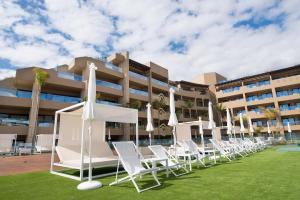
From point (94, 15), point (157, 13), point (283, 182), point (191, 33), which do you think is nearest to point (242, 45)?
point (191, 33)

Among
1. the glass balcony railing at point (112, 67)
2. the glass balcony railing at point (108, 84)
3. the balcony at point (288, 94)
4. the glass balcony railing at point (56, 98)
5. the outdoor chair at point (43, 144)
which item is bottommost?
the outdoor chair at point (43, 144)

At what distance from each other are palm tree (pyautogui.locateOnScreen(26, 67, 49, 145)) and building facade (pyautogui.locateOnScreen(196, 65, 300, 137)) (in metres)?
33.7

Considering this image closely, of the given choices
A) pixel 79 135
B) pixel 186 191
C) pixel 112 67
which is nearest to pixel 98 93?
pixel 112 67

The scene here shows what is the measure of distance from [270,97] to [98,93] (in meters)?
30.8

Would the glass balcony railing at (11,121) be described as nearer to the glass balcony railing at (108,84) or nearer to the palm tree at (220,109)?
the glass balcony railing at (108,84)

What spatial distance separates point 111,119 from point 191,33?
24.7 feet

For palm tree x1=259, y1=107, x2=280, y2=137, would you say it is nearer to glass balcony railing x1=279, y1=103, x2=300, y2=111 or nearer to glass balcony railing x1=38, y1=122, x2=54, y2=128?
glass balcony railing x1=279, y1=103, x2=300, y2=111

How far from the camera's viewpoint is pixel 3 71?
2727 centimetres

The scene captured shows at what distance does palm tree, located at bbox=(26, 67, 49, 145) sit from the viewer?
20.9 meters

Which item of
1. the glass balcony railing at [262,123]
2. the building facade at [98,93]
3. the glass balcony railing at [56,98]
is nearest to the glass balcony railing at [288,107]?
the glass balcony railing at [262,123]

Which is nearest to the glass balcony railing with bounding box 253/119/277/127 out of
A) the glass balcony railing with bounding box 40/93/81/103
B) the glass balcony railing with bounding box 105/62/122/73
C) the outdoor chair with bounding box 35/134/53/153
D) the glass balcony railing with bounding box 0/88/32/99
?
the glass balcony railing with bounding box 105/62/122/73

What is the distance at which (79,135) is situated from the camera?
923cm

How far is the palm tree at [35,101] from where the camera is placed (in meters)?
20.9

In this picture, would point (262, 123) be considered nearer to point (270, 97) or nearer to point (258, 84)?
point (270, 97)
